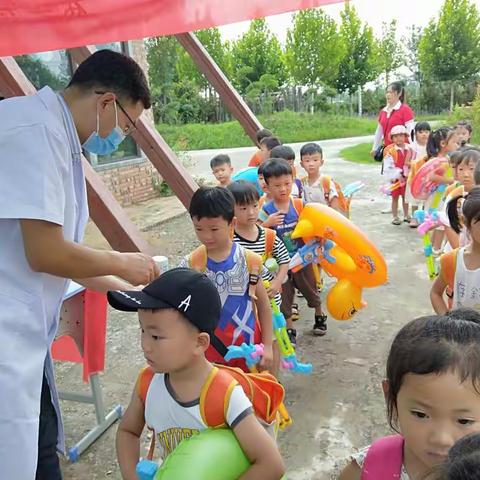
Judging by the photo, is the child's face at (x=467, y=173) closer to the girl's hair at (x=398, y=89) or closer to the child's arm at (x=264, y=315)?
the child's arm at (x=264, y=315)

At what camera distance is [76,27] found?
253cm

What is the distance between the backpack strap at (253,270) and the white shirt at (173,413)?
974mm

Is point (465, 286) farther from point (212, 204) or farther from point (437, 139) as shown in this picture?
point (437, 139)

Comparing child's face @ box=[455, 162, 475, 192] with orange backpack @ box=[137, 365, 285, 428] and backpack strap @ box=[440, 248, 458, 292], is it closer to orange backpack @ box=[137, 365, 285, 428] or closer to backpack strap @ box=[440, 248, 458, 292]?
backpack strap @ box=[440, 248, 458, 292]

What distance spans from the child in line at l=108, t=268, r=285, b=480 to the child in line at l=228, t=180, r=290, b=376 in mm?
1310

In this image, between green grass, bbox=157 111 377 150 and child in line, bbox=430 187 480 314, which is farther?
green grass, bbox=157 111 377 150

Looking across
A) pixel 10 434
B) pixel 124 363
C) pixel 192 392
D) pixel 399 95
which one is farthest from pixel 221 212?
pixel 399 95

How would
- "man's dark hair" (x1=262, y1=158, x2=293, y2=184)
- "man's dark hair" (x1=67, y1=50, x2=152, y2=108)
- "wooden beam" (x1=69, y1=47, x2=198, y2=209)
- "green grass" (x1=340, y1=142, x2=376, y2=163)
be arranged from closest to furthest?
1. "man's dark hair" (x1=67, y1=50, x2=152, y2=108)
2. "man's dark hair" (x1=262, y1=158, x2=293, y2=184)
3. "wooden beam" (x1=69, y1=47, x2=198, y2=209)
4. "green grass" (x1=340, y1=142, x2=376, y2=163)

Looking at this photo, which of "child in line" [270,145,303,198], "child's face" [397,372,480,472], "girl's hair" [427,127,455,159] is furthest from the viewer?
"girl's hair" [427,127,455,159]

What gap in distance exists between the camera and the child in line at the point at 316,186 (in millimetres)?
4113

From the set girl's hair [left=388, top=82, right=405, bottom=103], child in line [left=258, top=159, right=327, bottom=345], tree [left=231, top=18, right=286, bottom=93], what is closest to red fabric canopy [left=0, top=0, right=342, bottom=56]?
child in line [left=258, top=159, right=327, bottom=345]

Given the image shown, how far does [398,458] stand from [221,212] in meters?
1.35

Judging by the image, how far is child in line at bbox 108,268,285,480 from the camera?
1341 mm

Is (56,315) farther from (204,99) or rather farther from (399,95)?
(204,99)
